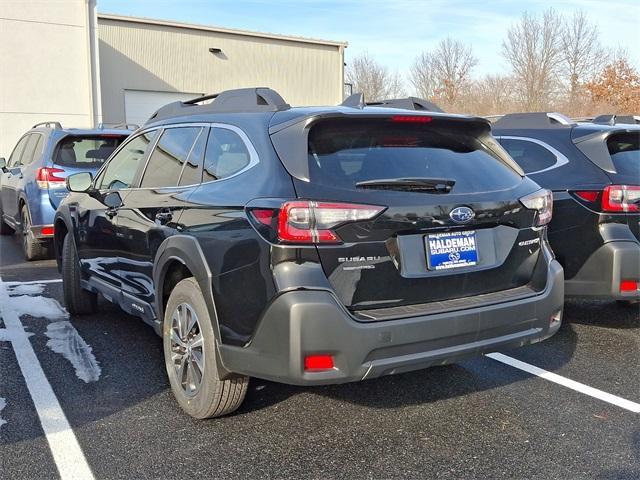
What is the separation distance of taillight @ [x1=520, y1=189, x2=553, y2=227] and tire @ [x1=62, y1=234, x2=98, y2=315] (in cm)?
381

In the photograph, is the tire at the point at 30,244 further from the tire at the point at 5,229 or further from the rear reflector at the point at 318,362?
the rear reflector at the point at 318,362

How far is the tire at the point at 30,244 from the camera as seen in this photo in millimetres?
8156

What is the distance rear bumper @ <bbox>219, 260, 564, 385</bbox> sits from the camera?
2785mm

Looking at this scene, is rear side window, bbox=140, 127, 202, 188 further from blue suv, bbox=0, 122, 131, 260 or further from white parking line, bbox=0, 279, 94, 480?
blue suv, bbox=0, 122, 131, 260

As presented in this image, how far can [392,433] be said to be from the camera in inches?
130

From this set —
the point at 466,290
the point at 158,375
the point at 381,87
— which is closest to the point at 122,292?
the point at 158,375

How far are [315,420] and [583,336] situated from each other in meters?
2.65

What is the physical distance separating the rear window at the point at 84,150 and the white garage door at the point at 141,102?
16161 millimetres

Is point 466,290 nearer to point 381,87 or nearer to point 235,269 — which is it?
point 235,269

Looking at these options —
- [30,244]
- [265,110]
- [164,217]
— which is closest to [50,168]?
[30,244]

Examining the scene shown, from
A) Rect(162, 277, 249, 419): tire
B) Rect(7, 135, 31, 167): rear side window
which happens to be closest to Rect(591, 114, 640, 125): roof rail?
Rect(162, 277, 249, 419): tire

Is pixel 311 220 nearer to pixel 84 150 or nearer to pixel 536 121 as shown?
pixel 536 121

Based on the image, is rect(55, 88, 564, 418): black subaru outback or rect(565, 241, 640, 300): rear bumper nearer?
rect(55, 88, 564, 418): black subaru outback

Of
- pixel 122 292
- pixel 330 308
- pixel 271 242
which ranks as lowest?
pixel 122 292
